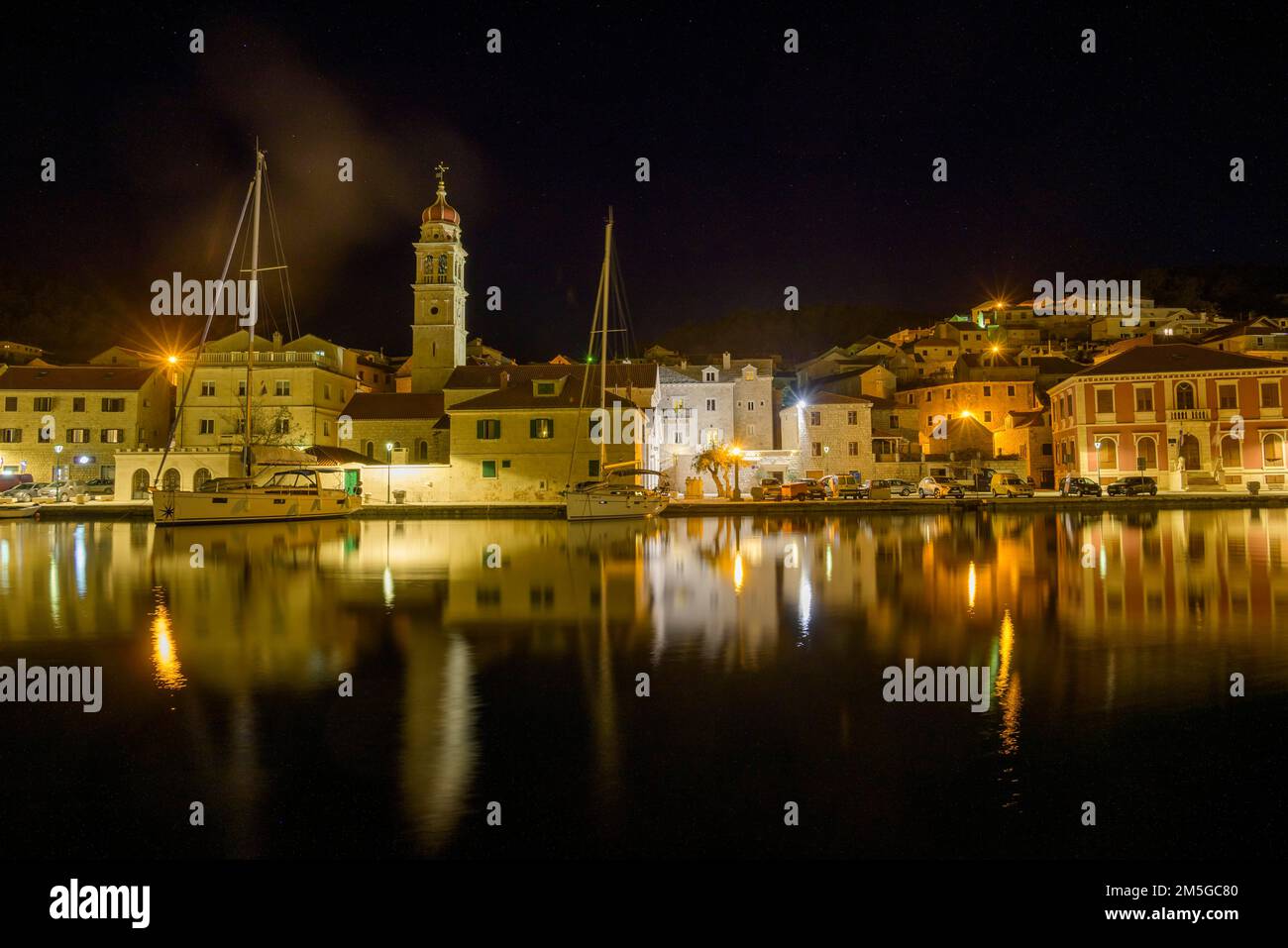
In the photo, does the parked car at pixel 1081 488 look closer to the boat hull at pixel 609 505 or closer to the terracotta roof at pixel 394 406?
the boat hull at pixel 609 505

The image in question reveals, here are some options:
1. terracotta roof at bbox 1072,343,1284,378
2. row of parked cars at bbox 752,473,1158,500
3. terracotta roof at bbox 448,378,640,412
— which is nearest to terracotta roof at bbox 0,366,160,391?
terracotta roof at bbox 448,378,640,412

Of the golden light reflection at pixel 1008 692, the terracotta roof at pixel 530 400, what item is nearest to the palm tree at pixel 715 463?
the terracotta roof at pixel 530 400

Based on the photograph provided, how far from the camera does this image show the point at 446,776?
5.66 m

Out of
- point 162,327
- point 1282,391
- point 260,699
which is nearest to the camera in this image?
point 260,699

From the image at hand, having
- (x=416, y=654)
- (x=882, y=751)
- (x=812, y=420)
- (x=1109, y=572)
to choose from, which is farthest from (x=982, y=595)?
(x=812, y=420)

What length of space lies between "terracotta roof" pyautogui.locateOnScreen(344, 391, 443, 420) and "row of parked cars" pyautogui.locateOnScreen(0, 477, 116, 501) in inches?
576

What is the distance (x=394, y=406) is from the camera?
5297 cm

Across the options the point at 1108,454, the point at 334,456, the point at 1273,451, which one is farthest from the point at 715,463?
the point at 1273,451

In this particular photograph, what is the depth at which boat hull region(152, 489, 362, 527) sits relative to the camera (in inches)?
1281

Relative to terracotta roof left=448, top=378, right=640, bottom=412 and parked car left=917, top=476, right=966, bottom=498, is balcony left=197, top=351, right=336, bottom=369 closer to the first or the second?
terracotta roof left=448, top=378, right=640, bottom=412

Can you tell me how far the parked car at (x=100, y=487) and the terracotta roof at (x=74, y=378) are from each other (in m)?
6.09
